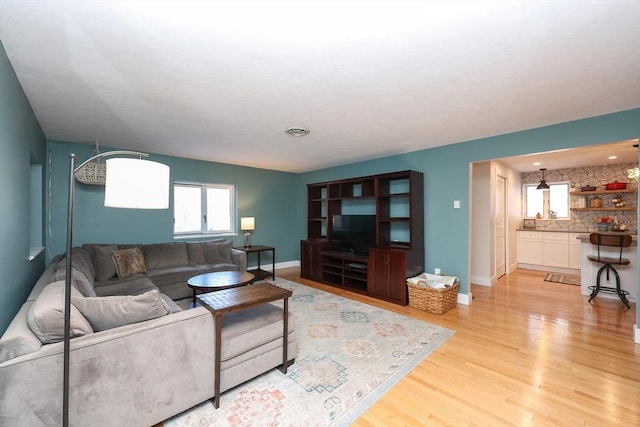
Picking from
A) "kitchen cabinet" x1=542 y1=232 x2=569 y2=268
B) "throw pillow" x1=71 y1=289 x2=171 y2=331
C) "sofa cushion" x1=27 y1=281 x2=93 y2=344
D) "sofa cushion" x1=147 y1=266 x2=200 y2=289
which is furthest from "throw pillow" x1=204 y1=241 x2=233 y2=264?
"kitchen cabinet" x1=542 y1=232 x2=569 y2=268

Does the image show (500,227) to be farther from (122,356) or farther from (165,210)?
(165,210)

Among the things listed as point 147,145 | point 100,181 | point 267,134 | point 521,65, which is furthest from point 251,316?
point 147,145

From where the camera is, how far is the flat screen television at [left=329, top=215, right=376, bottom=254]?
462 cm

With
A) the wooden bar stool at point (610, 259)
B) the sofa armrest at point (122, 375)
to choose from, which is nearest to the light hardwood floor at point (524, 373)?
the wooden bar stool at point (610, 259)

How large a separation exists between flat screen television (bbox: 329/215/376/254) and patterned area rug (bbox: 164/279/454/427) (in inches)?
55.0

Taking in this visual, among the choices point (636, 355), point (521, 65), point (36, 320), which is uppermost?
point (521, 65)

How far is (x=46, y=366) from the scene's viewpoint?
4.36 feet

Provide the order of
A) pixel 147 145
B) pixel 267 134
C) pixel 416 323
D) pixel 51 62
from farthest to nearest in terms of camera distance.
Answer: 1. pixel 147 145
2. pixel 267 134
3. pixel 416 323
4. pixel 51 62

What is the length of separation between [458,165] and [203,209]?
4508mm

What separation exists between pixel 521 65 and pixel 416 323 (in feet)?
8.75

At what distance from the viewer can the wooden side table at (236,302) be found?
1.81m

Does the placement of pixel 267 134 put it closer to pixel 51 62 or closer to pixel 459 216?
pixel 51 62

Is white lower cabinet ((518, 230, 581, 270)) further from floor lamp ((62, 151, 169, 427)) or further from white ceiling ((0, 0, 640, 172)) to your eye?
floor lamp ((62, 151, 169, 427))

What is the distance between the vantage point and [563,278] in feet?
17.3
